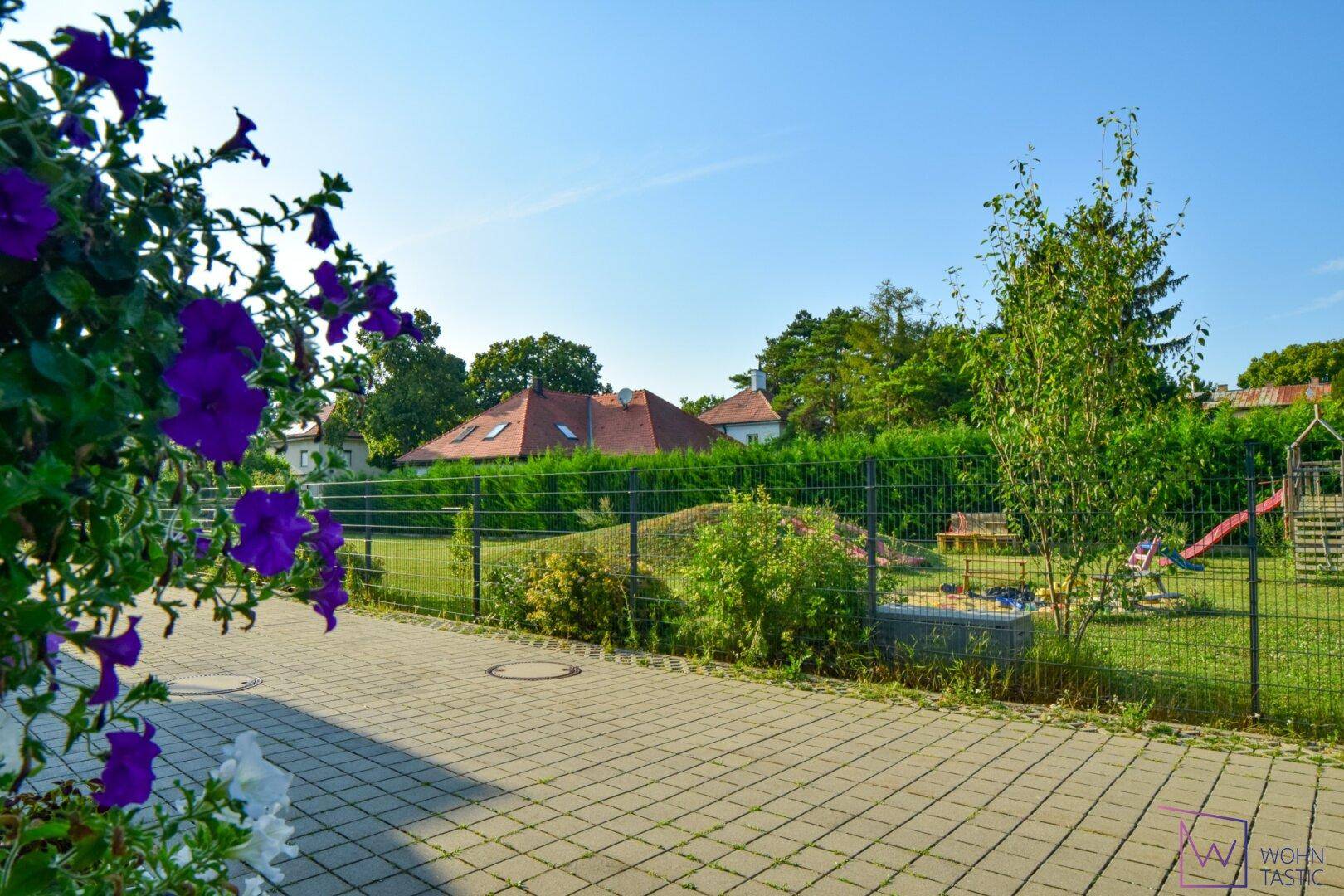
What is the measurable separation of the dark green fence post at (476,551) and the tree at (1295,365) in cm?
8162

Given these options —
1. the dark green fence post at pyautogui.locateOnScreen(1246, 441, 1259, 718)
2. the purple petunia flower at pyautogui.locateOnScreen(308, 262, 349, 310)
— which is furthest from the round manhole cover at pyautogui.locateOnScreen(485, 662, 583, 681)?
the purple petunia flower at pyautogui.locateOnScreen(308, 262, 349, 310)

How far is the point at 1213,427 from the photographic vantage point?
49.0 ft

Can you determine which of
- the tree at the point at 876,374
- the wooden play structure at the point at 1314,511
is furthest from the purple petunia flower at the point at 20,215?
the tree at the point at 876,374

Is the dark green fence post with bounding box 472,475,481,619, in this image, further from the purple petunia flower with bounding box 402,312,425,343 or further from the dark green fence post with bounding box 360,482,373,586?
the purple petunia flower with bounding box 402,312,425,343

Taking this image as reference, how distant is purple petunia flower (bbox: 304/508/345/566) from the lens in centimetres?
154

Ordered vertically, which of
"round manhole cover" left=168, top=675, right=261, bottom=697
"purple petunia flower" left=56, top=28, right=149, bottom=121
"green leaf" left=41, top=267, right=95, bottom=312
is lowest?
"round manhole cover" left=168, top=675, right=261, bottom=697

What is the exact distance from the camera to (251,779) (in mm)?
1460

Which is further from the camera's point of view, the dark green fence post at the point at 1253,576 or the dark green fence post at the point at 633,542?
the dark green fence post at the point at 633,542

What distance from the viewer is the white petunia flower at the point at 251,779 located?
1.45 meters

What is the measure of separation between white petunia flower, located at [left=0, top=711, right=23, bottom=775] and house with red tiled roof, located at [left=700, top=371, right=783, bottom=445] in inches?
2337

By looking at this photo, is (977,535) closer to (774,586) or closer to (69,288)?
(774,586)

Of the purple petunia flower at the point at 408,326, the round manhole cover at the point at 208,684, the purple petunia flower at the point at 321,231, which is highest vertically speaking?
the purple petunia flower at the point at 321,231

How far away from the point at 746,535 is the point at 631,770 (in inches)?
131

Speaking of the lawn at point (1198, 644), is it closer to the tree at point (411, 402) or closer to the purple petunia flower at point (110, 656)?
the purple petunia flower at point (110, 656)
